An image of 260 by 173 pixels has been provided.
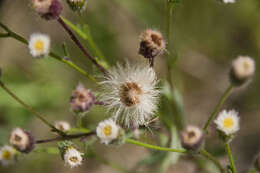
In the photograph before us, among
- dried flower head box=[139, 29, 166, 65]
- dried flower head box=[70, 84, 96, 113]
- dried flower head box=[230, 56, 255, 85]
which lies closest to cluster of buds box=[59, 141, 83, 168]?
dried flower head box=[70, 84, 96, 113]

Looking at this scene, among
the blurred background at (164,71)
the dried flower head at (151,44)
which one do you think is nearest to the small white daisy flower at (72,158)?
the dried flower head at (151,44)

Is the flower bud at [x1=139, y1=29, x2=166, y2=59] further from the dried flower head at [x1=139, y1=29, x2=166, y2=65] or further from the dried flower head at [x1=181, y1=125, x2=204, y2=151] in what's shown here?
the dried flower head at [x1=181, y1=125, x2=204, y2=151]

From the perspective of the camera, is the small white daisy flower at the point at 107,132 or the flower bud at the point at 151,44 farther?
the flower bud at the point at 151,44

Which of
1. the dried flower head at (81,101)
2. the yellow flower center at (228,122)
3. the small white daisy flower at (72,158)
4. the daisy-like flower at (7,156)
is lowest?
the daisy-like flower at (7,156)

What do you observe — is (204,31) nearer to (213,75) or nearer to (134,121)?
(213,75)

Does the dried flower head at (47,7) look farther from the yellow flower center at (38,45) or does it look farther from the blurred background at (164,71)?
the blurred background at (164,71)

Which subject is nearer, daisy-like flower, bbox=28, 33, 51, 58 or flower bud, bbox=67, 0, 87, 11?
daisy-like flower, bbox=28, 33, 51, 58

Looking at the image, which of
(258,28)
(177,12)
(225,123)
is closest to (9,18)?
(177,12)
